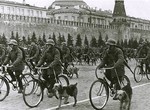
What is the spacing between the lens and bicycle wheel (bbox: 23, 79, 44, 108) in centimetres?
684

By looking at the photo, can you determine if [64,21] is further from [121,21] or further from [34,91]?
[34,91]

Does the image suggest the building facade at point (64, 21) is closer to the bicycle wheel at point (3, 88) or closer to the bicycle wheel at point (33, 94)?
the bicycle wheel at point (3, 88)

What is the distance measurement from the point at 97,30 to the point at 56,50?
160 ft

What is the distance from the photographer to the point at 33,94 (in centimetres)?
708

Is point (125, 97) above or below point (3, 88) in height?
above

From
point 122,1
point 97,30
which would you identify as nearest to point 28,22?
point 97,30

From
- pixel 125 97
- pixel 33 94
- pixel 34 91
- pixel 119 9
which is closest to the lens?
pixel 125 97

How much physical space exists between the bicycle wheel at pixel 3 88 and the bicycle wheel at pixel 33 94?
58 centimetres

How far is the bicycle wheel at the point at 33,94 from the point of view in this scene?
684 centimetres

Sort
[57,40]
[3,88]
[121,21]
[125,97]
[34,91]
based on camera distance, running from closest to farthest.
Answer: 1. [125,97]
2. [34,91]
3. [3,88]
4. [57,40]
5. [121,21]

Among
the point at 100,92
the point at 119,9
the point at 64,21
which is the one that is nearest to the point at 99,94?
the point at 100,92

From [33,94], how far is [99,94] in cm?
128

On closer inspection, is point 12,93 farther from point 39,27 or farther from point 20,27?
point 39,27

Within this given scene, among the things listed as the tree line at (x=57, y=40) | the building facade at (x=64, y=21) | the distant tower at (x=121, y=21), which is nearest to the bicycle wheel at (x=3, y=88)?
the tree line at (x=57, y=40)
